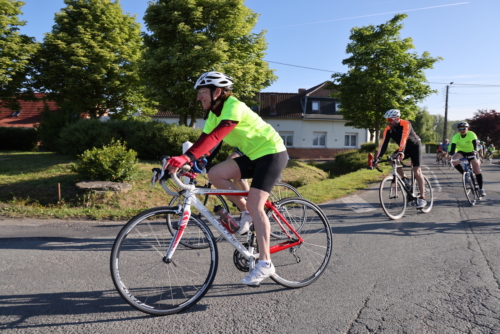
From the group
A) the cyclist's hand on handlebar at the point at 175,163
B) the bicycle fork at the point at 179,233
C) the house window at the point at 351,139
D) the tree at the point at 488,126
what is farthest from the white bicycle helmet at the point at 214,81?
the tree at the point at 488,126

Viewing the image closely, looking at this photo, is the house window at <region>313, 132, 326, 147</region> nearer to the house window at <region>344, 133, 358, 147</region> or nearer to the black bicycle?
the house window at <region>344, 133, 358, 147</region>

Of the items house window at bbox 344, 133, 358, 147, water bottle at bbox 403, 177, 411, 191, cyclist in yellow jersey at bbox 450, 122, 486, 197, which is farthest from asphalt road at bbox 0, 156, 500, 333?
house window at bbox 344, 133, 358, 147

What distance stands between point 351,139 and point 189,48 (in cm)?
3223

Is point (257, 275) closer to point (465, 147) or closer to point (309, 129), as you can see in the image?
point (465, 147)

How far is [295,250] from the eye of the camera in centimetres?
412

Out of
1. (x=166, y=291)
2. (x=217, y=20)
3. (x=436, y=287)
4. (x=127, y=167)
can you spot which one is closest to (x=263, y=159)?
(x=166, y=291)

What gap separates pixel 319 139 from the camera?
4691 cm

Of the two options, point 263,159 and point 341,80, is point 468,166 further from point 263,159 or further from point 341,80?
point 341,80

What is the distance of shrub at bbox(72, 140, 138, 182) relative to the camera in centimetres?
935

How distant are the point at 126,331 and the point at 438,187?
11584 millimetres

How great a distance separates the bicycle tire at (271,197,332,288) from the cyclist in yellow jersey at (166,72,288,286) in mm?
439

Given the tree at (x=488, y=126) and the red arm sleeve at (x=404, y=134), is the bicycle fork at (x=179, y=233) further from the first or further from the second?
the tree at (x=488, y=126)

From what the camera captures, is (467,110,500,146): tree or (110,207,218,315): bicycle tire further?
(467,110,500,146): tree

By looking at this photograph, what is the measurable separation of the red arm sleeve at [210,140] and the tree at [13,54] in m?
24.8
